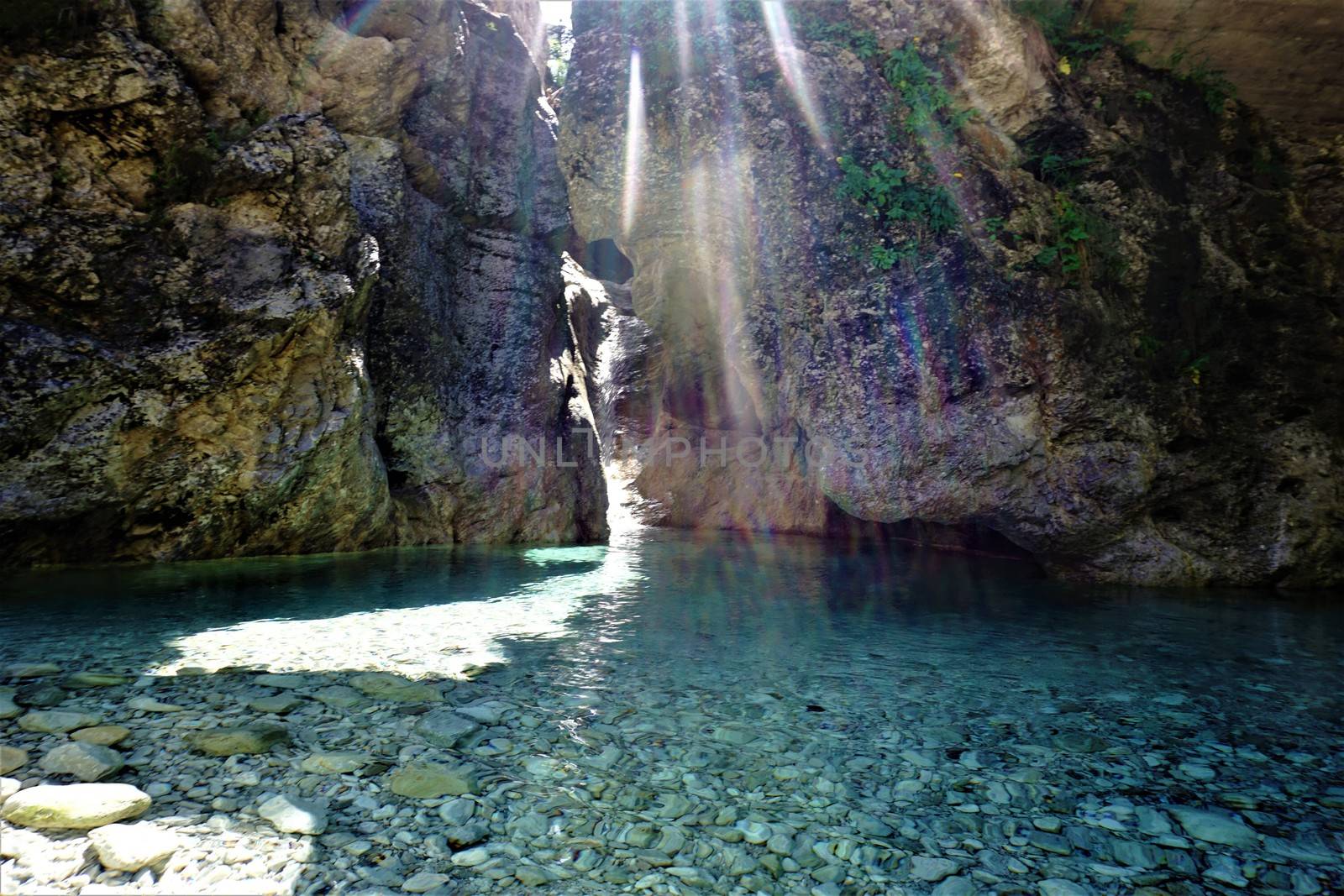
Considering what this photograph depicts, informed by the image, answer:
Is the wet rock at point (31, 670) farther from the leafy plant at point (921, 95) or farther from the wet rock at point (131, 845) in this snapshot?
the leafy plant at point (921, 95)

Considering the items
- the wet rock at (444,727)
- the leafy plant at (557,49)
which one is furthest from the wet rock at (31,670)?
the leafy plant at (557,49)

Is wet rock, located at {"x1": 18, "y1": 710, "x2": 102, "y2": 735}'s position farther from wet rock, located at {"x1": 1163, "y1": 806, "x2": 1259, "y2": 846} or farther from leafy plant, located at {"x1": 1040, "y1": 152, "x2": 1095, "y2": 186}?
leafy plant, located at {"x1": 1040, "y1": 152, "x2": 1095, "y2": 186}

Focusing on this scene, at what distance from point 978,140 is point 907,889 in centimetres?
1001

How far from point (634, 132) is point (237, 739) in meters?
9.96

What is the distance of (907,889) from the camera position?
2.33m

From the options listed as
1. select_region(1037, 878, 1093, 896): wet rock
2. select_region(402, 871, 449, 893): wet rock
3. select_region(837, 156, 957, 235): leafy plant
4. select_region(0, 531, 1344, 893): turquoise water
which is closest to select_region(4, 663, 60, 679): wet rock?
select_region(0, 531, 1344, 893): turquoise water

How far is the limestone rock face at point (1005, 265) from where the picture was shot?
29.2 ft

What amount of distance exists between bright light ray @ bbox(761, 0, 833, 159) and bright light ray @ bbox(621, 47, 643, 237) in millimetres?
2011

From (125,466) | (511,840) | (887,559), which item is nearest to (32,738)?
(511,840)

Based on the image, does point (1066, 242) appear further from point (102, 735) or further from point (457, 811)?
point (102, 735)

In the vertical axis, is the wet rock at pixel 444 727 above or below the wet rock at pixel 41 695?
below

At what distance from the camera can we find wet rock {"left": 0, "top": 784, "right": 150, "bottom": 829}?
232 centimetres

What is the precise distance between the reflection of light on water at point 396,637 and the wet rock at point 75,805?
159 centimetres

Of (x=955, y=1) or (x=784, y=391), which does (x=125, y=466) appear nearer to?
(x=784, y=391)
